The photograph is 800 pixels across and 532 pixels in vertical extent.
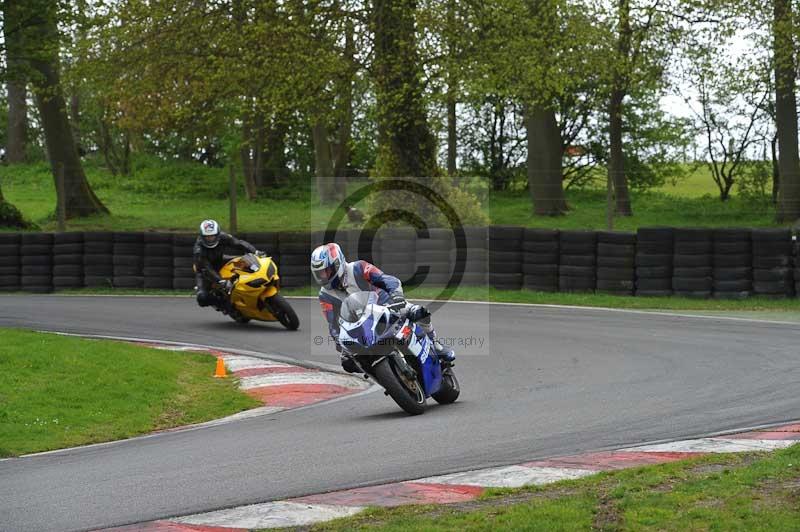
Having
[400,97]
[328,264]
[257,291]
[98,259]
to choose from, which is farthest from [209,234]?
[400,97]

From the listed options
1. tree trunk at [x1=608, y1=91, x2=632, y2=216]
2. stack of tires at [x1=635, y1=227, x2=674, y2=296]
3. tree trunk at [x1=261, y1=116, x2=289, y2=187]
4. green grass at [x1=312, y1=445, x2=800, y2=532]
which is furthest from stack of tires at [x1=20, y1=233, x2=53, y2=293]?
green grass at [x1=312, y1=445, x2=800, y2=532]

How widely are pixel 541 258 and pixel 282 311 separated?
212 inches

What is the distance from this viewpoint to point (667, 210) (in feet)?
93.0

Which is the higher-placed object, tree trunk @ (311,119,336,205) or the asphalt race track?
tree trunk @ (311,119,336,205)

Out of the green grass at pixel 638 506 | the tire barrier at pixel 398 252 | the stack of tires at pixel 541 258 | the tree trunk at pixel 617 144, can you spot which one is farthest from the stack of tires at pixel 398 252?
the green grass at pixel 638 506

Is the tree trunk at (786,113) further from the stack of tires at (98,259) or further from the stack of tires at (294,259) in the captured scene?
the stack of tires at (98,259)

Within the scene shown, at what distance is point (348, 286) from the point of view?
10047 mm

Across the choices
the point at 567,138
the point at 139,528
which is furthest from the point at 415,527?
the point at 567,138

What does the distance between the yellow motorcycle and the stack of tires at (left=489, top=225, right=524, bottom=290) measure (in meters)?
4.90

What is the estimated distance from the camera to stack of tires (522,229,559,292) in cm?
1928

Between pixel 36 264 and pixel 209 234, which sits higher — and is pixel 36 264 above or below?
below

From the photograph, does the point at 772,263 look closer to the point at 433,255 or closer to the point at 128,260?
the point at 433,255

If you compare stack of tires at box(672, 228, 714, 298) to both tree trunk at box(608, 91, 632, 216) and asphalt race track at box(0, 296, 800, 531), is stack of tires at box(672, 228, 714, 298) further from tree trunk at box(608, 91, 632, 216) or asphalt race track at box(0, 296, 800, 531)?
tree trunk at box(608, 91, 632, 216)

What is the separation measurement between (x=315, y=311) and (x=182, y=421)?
7555mm
